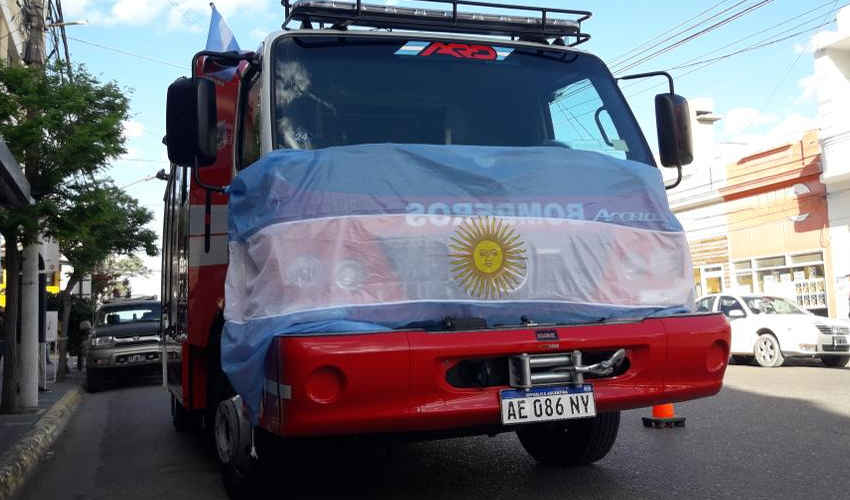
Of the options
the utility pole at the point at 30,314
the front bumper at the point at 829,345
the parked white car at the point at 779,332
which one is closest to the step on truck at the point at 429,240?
the utility pole at the point at 30,314

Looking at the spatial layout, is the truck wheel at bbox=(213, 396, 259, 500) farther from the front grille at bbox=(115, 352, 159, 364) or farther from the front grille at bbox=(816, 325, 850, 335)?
the front grille at bbox=(816, 325, 850, 335)

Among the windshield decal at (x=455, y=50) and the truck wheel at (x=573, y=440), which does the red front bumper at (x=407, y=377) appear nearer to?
the truck wheel at (x=573, y=440)

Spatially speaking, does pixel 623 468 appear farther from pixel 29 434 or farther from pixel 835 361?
pixel 835 361

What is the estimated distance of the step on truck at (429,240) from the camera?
3.90 m

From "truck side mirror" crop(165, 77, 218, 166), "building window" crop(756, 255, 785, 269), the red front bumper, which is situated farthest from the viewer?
"building window" crop(756, 255, 785, 269)

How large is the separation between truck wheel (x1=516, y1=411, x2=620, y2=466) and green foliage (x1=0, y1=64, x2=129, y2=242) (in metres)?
6.51

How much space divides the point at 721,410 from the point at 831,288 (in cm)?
1478

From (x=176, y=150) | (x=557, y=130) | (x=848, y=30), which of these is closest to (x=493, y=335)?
(x=557, y=130)

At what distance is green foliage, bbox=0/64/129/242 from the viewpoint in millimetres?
9734

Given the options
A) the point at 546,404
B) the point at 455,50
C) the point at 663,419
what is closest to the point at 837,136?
the point at 663,419

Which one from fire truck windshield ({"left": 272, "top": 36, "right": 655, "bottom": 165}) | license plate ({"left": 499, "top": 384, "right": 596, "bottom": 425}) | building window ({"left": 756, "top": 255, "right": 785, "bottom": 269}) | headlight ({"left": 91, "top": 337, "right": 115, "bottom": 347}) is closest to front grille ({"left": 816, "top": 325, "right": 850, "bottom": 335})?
building window ({"left": 756, "top": 255, "right": 785, "bottom": 269})

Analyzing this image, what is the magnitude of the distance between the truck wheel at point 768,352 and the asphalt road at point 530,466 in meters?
6.60

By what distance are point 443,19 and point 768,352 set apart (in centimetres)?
1260

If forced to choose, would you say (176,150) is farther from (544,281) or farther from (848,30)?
(848,30)
